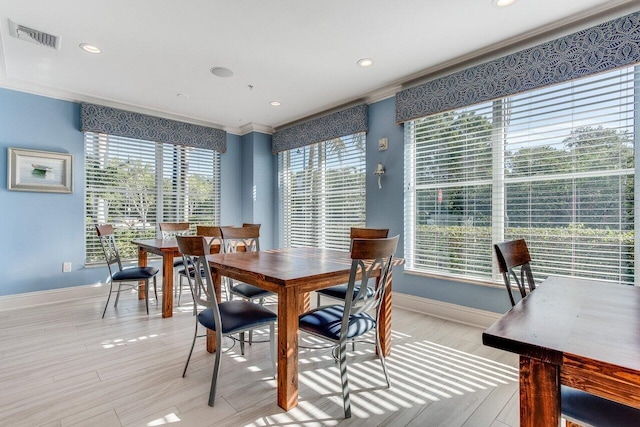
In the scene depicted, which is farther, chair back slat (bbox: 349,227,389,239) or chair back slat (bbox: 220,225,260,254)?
chair back slat (bbox: 220,225,260,254)

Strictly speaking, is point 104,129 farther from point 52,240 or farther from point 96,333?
point 96,333

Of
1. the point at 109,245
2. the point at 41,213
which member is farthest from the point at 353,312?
the point at 41,213

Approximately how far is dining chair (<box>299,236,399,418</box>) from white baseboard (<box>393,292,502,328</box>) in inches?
57.3

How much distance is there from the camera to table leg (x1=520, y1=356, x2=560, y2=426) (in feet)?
2.57

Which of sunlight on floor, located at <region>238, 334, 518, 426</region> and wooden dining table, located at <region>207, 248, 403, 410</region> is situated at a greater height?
wooden dining table, located at <region>207, 248, 403, 410</region>

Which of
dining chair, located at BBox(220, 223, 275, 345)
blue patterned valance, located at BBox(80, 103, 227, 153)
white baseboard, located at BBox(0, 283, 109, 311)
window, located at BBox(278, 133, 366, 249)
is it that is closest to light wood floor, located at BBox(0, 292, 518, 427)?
dining chair, located at BBox(220, 223, 275, 345)

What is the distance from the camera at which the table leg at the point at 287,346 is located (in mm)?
1747

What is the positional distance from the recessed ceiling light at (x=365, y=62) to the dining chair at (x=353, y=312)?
2.07 meters

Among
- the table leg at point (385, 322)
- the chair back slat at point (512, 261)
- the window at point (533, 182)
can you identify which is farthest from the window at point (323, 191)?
the chair back slat at point (512, 261)

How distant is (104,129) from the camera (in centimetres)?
411

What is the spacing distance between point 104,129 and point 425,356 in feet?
15.2

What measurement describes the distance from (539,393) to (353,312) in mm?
1114

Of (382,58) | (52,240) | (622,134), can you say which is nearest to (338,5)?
(382,58)

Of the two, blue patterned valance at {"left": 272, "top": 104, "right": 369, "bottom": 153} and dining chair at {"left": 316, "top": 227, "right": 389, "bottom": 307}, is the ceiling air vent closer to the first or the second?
blue patterned valance at {"left": 272, "top": 104, "right": 369, "bottom": 153}
